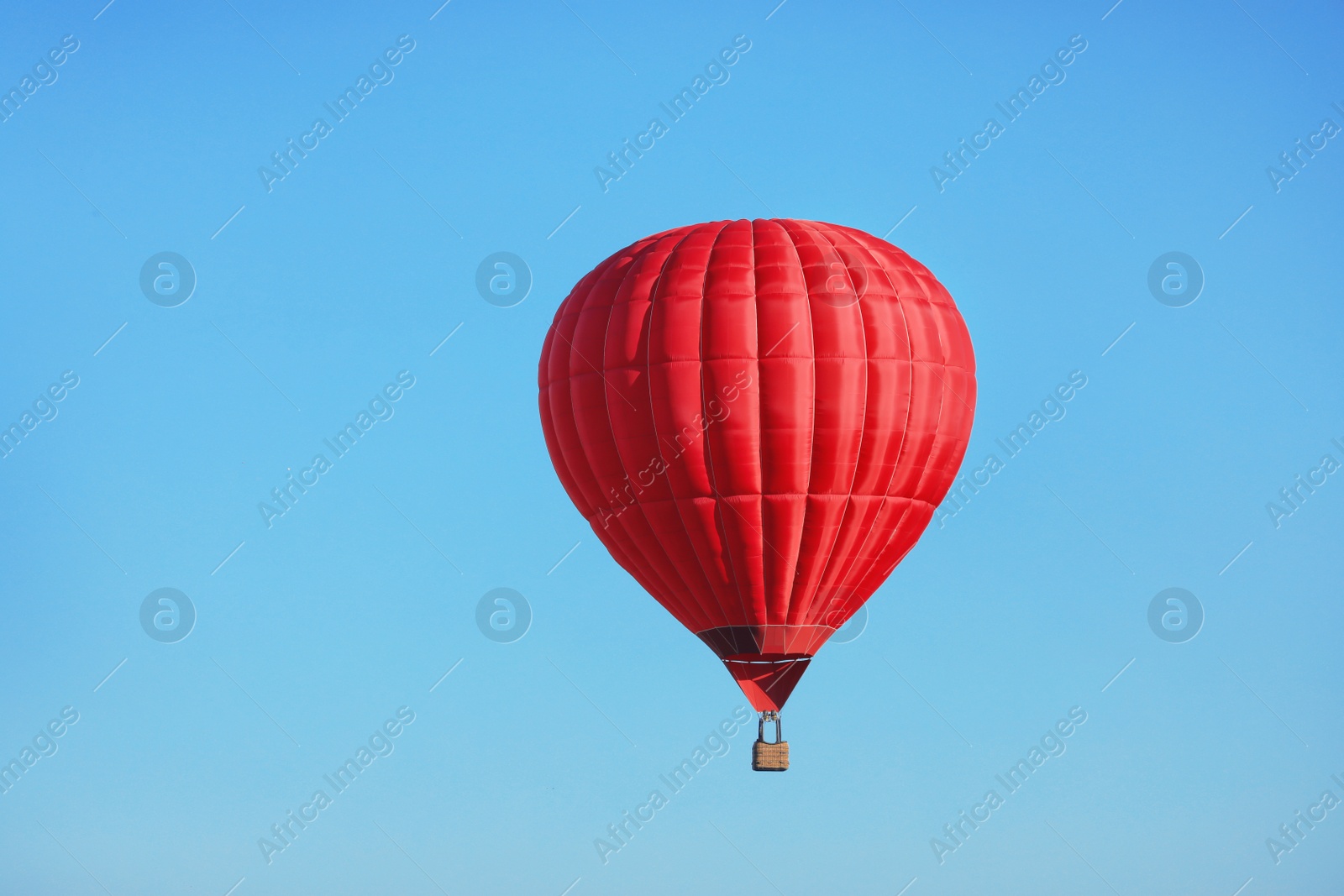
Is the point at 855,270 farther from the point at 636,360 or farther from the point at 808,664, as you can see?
the point at 808,664

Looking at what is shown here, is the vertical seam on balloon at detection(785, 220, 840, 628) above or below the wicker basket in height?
above

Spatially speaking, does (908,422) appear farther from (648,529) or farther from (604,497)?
(604,497)

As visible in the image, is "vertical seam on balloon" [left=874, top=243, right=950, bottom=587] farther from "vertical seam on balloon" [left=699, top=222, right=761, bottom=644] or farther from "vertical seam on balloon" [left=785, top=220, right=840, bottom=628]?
"vertical seam on balloon" [left=699, top=222, right=761, bottom=644]

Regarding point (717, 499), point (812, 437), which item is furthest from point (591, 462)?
point (812, 437)

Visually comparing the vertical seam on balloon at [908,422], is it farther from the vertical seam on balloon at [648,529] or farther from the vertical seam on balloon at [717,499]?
the vertical seam on balloon at [648,529]

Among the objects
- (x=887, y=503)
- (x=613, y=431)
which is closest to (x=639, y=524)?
(x=613, y=431)

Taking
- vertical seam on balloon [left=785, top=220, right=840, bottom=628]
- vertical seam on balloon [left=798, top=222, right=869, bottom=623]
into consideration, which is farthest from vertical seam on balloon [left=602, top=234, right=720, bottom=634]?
vertical seam on balloon [left=798, top=222, right=869, bottom=623]
